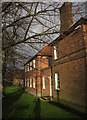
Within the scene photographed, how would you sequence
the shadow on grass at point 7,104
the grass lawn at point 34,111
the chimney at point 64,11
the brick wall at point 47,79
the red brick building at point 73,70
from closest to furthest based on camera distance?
the chimney at point 64,11
the grass lawn at point 34,111
the red brick building at point 73,70
the shadow on grass at point 7,104
the brick wall at point 47,79

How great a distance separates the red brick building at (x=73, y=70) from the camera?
1752cm

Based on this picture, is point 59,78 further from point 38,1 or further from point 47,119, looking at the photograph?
point 38,1

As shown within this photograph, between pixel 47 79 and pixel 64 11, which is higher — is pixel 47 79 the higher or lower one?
the lower one

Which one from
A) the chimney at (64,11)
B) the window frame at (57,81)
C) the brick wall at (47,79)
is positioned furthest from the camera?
the brick wall at (47,79)

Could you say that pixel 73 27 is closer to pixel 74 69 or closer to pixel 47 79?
pixel 74 69

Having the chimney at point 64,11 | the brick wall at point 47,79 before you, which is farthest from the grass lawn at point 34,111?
the chimney at point 64,11

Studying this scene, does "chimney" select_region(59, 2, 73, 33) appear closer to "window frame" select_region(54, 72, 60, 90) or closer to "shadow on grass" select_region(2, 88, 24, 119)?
"shadow on grass" select_region(2, 88, 24, 119)

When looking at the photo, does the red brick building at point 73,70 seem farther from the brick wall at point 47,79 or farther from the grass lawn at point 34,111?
the brick wall at point 47,79

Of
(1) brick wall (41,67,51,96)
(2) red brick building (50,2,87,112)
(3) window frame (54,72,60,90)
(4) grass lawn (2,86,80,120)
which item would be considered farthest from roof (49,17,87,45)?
(1) brick wall (41,67,51,96)

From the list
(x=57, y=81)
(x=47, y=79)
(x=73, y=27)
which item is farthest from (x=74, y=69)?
(x=47, y=79)

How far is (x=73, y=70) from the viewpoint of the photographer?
65.0 feet

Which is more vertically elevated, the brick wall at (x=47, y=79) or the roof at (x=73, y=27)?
the roof at (x=73, y=27)

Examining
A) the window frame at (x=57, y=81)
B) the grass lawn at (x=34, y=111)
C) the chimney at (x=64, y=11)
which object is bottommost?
the grass lawn at (x=34, y=111)

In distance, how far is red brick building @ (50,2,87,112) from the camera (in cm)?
1752
